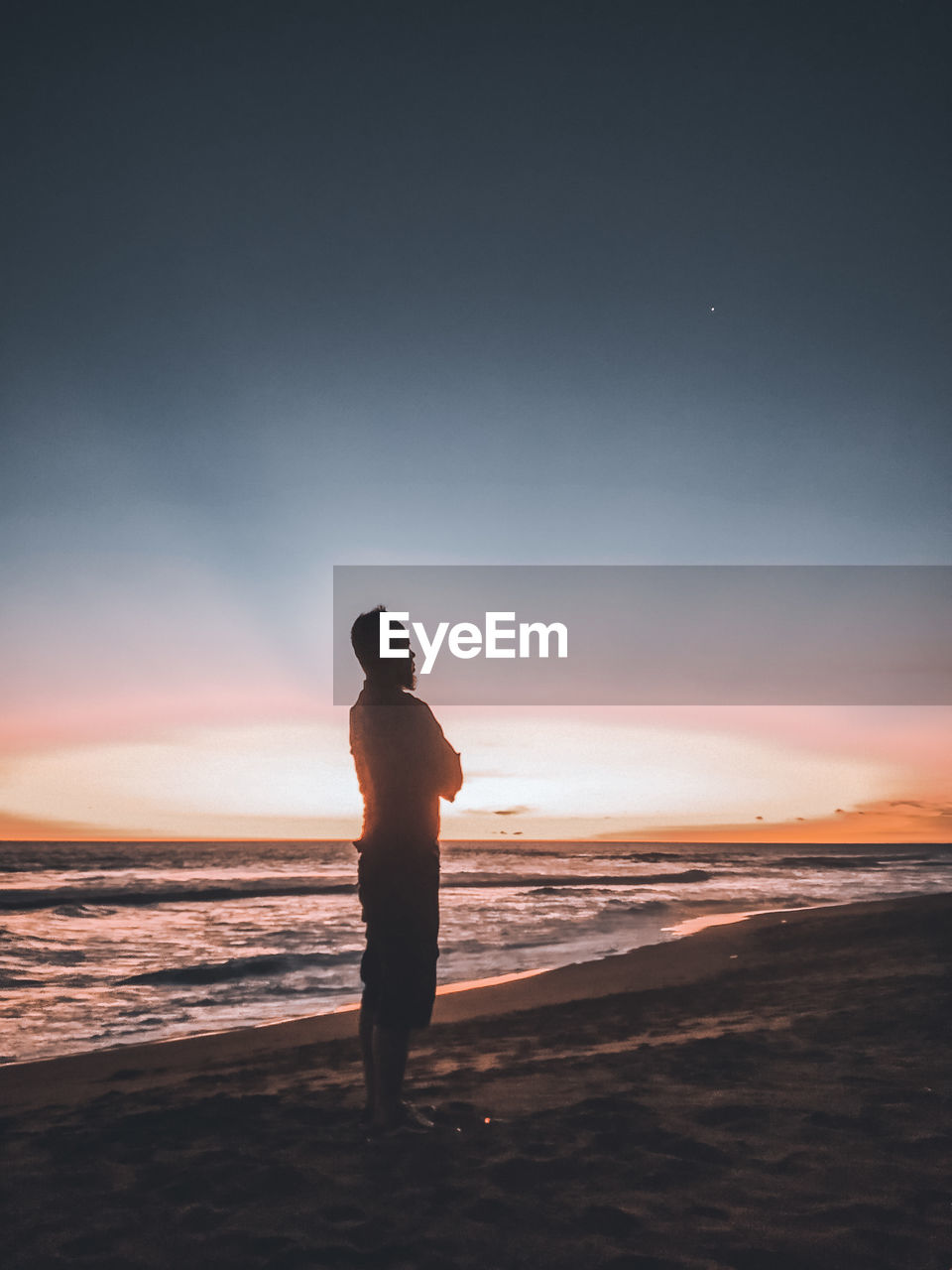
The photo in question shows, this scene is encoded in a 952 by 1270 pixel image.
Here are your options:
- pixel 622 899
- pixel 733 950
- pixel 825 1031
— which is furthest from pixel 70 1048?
pixel 622 899

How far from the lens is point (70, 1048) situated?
7.23 metres

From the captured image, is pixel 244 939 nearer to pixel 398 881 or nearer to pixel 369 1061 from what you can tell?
pixel 369 1061

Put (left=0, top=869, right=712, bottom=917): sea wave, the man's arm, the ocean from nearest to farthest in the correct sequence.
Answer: the man's arm → the ocean → (left=0, top=869, right=712, bottom=917): sea wave

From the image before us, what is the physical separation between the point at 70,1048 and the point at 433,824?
5.51 m

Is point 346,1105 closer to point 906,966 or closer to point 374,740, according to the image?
point 374,740

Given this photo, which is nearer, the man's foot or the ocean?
the man's foot

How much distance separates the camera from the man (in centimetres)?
367

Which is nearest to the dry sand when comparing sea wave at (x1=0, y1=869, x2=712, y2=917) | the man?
the man

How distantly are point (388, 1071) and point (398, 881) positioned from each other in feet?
2.75

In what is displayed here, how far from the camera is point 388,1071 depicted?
3686 mm

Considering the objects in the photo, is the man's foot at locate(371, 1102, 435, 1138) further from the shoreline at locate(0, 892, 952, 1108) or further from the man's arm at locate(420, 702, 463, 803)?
the shoreline at locate(0, 892, 952, 1108)

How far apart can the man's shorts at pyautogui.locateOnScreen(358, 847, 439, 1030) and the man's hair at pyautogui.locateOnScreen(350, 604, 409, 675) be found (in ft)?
2.83

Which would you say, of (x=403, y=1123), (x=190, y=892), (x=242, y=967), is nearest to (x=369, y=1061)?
(x=403, y=1123)

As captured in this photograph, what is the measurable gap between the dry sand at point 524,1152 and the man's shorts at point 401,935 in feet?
2.00
